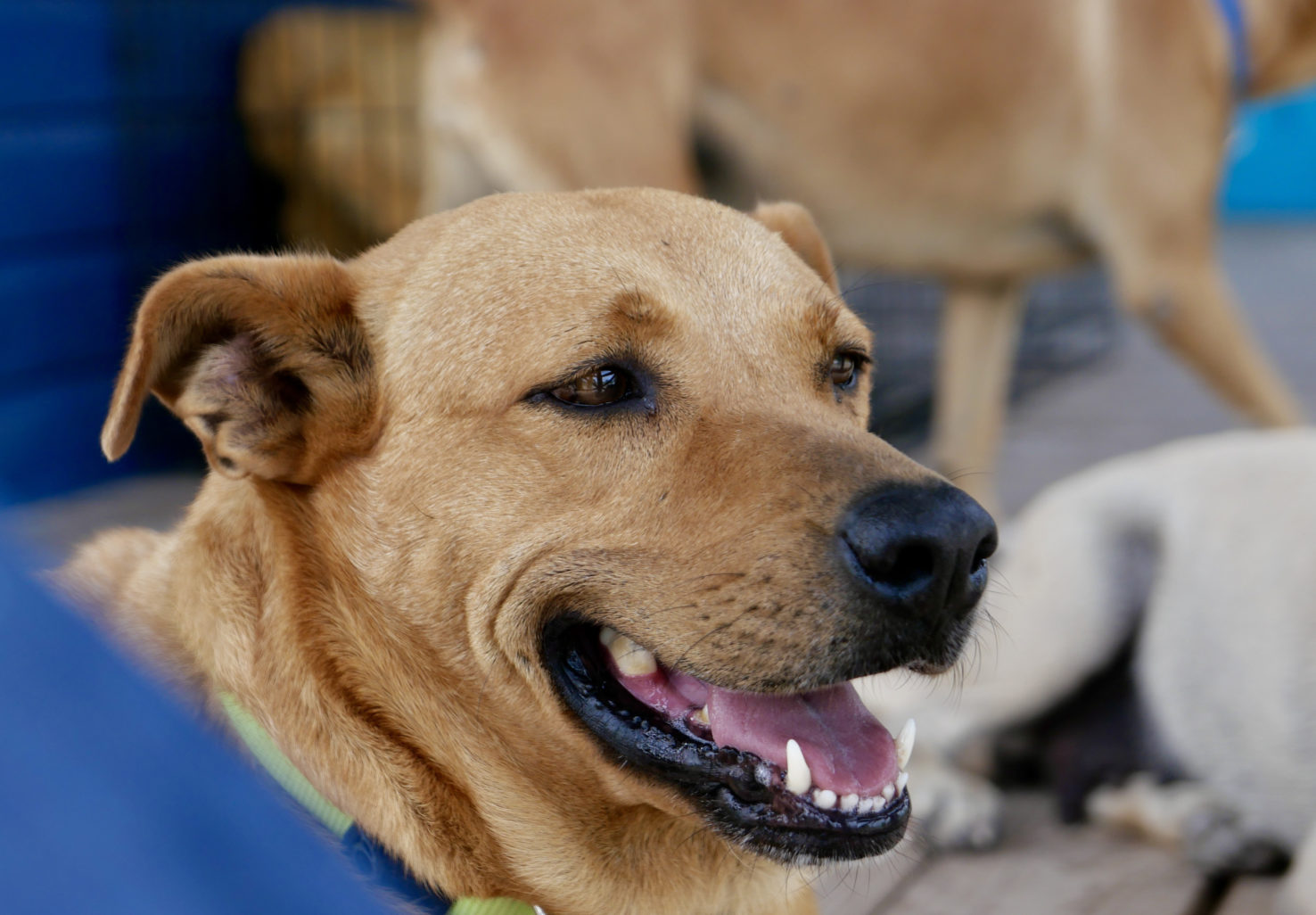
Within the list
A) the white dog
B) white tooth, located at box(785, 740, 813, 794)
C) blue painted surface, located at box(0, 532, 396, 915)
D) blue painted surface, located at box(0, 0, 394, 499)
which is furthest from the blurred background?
blue painted surface, located at box(0, 532, 396, 915)

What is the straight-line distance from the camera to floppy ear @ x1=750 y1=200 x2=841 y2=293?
2.26 m

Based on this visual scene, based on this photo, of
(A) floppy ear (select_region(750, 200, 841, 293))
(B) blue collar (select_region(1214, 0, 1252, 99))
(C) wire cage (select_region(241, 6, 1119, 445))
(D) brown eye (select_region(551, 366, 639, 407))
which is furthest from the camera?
(C) wire cage (select_region(241, 6, 1119, 445))

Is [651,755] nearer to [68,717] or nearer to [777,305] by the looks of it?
[777,305]

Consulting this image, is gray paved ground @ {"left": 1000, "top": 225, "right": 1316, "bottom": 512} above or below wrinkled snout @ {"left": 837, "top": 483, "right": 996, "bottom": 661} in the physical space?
below

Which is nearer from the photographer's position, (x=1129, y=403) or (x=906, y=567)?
(x=906, y=567)

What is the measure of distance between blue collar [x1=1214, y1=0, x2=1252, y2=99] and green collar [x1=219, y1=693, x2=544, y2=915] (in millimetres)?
4012

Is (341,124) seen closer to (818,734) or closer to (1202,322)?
(1202,322)

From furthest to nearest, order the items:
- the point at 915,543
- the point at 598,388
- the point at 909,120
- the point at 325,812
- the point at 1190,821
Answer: the point at 909,120 → the point at 1190,821 → the point at 598,388 → the point at 325,812 → the point at 915,543

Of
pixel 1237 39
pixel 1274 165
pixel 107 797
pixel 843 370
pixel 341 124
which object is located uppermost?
pixel 107 797

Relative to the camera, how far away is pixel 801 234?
2.27 m

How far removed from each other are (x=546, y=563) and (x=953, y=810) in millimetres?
1538

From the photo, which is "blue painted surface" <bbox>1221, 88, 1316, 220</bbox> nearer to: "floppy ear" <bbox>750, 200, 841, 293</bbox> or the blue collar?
the blue collar

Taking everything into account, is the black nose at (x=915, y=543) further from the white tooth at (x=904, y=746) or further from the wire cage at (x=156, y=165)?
the wire cage at (x=156, y=165)

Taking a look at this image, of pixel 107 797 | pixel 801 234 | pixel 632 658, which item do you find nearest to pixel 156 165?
pixel 801 234
